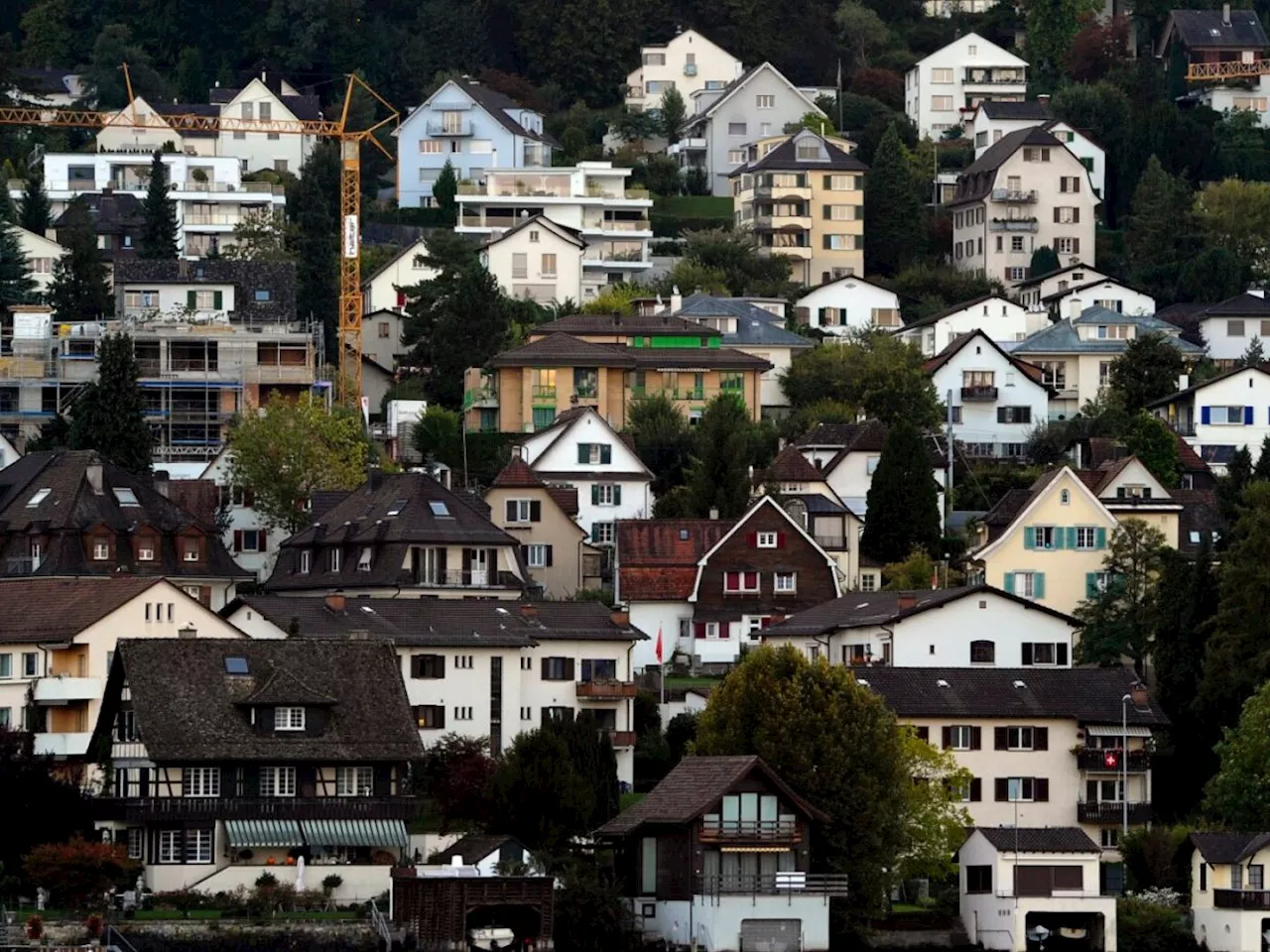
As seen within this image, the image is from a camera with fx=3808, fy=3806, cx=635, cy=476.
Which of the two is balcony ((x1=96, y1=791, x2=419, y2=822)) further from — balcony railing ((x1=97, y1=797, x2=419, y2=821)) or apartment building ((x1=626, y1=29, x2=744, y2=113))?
apartment building ((x1=626, y1=29, x2=744, y2=113))

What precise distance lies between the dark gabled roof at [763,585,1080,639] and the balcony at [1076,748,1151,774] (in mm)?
8142

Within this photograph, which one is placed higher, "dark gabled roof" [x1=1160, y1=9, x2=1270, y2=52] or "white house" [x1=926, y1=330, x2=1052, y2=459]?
"dark gabled roof" [x1=1160, y1=9, x2=1270, y2=52]

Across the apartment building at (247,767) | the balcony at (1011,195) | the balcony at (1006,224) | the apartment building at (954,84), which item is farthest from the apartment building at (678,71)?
the apartment building at (247,767)

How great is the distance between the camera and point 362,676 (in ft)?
288

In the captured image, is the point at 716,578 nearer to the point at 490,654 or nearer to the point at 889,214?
the point at 490,654

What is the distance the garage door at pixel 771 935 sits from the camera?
275 feet

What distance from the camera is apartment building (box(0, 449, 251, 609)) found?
349 feet

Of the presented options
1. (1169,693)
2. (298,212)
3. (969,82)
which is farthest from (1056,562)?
(969,82)

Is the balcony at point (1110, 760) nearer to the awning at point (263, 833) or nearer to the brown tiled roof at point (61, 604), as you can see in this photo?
the awning at point (263, 833)

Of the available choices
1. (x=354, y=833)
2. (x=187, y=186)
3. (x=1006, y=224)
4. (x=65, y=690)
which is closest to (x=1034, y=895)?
(x=354, y=833)

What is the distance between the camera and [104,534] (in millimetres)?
107062

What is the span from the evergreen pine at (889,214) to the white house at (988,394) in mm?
27958

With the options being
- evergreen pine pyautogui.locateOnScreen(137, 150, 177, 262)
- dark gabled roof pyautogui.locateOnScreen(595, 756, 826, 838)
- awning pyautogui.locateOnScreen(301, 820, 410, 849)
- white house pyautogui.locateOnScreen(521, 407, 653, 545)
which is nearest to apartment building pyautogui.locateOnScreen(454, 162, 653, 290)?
evergreen pine pyautogui.locateOnScreen(137, 150, 177, 262)

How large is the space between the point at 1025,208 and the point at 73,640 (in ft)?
259
